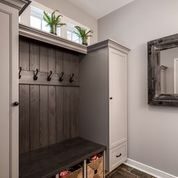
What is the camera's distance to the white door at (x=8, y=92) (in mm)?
1027

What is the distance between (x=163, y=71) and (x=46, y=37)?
4.90 feet

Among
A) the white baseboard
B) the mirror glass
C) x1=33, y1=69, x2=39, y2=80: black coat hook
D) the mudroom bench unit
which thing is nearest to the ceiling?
the mirror glass

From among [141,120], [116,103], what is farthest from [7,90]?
[141,120]

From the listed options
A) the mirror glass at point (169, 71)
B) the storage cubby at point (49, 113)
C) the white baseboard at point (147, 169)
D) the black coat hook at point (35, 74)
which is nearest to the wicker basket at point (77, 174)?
the storage cubby at point (49, 113)

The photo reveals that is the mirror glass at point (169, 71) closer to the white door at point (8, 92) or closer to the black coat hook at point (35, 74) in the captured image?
the black coat hook at point (35, 74)

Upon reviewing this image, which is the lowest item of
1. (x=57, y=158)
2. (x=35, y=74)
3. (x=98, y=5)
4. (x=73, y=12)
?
(x=57, y=158)

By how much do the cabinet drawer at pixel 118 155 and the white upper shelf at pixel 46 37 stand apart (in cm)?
145

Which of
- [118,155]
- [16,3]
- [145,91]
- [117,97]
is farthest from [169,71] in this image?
[16,3]

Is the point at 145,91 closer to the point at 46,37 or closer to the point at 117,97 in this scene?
the point at 117,97

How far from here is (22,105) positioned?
64.5 inches

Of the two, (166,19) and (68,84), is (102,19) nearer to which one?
(166,19)

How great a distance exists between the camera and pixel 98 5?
7.59 feet

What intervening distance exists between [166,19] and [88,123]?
1.72 metres

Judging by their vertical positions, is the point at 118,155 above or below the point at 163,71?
below
